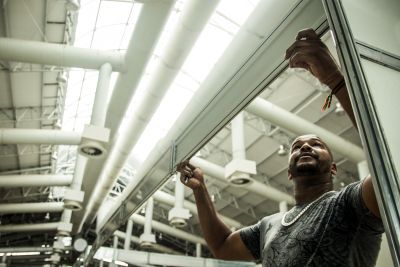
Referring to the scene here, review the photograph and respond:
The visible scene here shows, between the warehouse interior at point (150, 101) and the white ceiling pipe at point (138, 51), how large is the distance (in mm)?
16

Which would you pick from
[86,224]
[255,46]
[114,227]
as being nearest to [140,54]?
[255,46]

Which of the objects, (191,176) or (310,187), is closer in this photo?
(310,187)

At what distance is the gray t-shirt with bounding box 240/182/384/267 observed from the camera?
131cm

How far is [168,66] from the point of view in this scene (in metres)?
4.26

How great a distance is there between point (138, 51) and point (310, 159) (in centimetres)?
306

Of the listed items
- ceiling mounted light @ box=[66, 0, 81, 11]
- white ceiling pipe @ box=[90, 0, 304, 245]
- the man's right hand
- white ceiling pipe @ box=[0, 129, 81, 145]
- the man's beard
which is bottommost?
the man's beard

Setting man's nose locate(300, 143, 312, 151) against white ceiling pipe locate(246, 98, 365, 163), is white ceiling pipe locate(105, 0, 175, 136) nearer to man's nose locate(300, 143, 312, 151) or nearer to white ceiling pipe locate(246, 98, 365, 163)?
white ceiling pipe locate(246, 98, 365, 163)

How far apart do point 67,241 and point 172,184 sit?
7.40m

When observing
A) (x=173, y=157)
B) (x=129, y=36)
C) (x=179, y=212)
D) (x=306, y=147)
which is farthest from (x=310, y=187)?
(x=179, y=212)

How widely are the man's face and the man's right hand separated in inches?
29.7

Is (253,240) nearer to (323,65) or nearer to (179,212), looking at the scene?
(323,65)

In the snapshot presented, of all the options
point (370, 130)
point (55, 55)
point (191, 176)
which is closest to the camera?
point (370, 130)

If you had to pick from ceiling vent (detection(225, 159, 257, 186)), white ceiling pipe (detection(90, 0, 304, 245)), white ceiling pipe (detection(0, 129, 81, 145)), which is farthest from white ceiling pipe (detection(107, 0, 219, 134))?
ceiling vent (detection(225, 159, 257, 186))

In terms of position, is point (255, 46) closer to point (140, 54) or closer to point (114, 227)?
point (140, 54)
